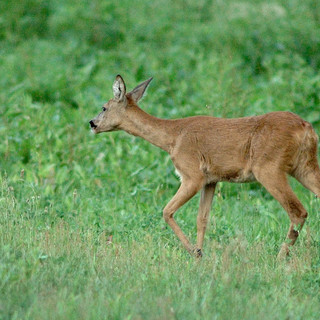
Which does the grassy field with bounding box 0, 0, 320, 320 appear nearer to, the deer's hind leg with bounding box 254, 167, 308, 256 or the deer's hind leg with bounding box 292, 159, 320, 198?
the deer's hind leg with bounding box 254, 167, 308, 256

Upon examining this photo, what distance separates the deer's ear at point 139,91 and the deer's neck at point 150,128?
19 cm

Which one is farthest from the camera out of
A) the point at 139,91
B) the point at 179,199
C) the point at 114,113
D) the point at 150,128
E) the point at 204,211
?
the point at 139,91

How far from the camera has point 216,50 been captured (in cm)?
1639

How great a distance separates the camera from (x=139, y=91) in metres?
9.18

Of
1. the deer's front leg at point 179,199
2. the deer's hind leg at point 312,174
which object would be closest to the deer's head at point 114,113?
the deer's front leg at point 179,199

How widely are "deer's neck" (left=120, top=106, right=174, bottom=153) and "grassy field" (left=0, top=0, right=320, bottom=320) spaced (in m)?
0.85

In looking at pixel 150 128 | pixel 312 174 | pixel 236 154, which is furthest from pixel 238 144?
pixel 150 128

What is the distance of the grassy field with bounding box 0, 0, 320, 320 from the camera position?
6.09m

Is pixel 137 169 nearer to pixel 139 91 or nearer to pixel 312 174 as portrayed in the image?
pixel 139 91

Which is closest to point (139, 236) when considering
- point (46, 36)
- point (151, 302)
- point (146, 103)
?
point (151, 302)

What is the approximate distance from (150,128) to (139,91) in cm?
52

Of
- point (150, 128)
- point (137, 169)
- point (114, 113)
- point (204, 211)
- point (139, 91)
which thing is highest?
point (139, 91)

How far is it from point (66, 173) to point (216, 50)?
264 inches

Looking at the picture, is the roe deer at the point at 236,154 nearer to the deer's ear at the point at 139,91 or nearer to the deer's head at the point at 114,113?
the deer's head at the point at 114,113
